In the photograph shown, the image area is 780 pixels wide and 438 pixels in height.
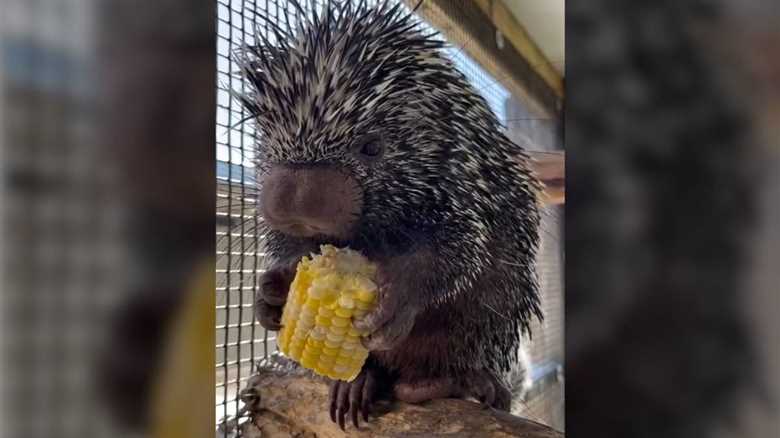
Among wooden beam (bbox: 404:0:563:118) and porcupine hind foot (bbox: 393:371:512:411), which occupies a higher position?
wooden beam (bbox: 404:0:563:118)

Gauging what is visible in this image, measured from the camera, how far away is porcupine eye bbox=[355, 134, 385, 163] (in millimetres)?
675

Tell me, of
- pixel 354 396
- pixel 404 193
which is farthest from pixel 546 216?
pixel 354 396

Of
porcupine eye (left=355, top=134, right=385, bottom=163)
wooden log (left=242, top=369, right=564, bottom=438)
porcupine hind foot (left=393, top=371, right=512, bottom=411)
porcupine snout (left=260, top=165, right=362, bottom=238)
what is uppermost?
porcupine eye (left=355, top=134, right=385, bottom=163)

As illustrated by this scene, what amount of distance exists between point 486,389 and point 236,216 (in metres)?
0.39

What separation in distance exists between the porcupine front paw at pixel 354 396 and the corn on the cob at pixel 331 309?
0.01m

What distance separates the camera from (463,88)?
2.12 feet
